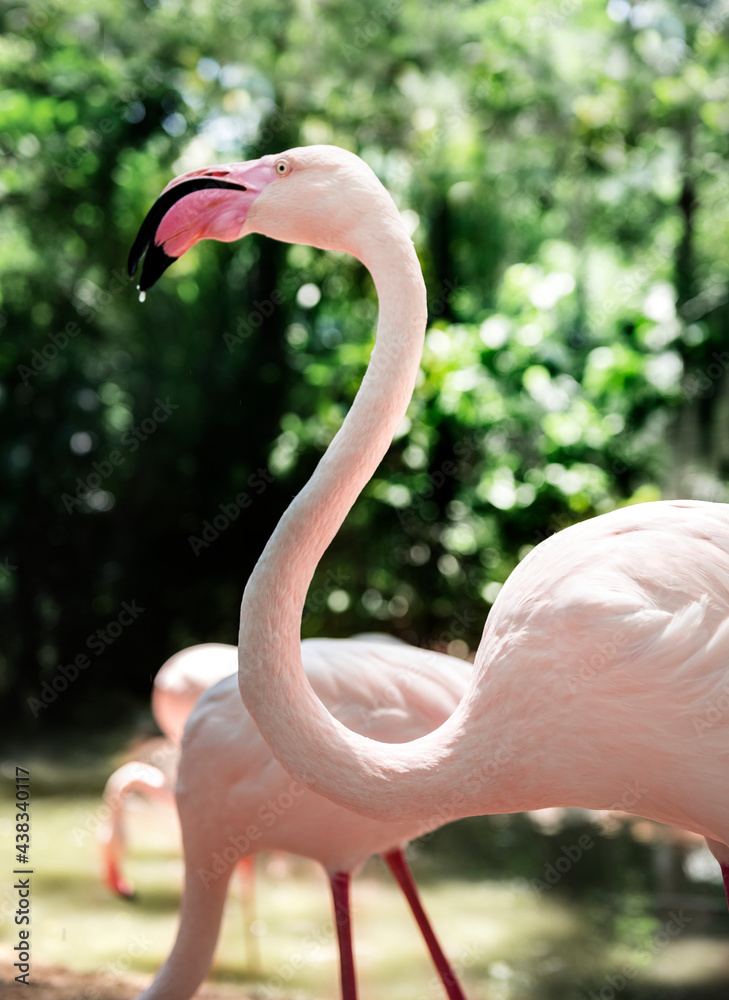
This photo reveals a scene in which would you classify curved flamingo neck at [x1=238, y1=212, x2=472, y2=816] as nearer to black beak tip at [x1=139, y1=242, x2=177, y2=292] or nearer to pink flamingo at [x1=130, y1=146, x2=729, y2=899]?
pink flamingo at [x1=130, y1=146, x2=729, y2=899]

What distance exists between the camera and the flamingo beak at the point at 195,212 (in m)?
1.54

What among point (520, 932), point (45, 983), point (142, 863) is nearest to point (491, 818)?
point (520, 932)

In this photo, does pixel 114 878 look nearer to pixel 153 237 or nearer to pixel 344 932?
pixel 344 932

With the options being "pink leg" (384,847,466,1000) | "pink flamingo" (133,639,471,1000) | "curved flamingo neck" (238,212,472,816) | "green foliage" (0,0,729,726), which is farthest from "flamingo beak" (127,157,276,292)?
"green foliage" (0,0,729,726)

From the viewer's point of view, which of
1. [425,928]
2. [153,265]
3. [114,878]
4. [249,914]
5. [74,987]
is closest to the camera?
[153,265]

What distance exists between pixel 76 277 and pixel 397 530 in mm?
2717

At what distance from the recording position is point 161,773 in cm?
342

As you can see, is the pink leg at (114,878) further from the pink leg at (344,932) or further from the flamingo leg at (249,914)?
the pink leg at (344,932)

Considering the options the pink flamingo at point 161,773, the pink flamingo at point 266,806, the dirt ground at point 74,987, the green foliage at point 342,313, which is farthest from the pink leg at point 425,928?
the green foliage at point 342,313

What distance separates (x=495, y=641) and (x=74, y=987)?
1.96 m

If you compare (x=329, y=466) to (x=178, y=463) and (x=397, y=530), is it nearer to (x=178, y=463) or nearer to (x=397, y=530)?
(x=397, y=530)

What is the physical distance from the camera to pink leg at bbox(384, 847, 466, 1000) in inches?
85.3

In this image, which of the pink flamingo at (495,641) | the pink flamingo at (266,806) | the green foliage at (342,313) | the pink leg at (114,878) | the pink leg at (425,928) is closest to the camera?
the pink flamingo at (495,641)

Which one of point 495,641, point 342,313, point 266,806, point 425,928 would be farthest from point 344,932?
point 342,313
